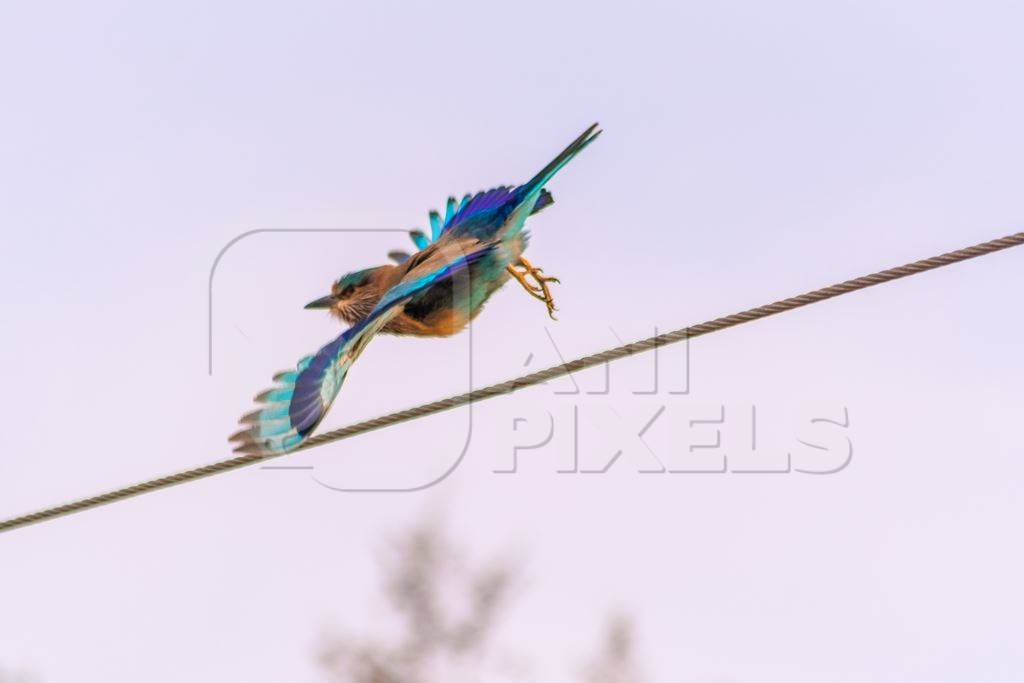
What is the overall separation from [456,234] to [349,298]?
648mm

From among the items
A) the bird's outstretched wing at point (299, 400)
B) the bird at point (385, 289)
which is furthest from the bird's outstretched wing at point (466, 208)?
the bird's outstretched wing at point (299, 400)

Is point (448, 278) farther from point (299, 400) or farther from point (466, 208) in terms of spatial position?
point (299, 400)

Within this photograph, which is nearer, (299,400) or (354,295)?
(299,400)

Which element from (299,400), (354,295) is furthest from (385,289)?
(299,400)

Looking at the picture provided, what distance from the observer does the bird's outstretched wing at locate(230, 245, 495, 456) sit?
16.0ft

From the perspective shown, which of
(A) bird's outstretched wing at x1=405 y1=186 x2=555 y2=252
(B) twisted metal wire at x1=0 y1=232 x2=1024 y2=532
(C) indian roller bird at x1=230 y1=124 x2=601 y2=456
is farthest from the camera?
(A) bird's outstretched wing at x1=405 y1=186 x2=555 y2=252

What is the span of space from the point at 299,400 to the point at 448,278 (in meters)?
1.41

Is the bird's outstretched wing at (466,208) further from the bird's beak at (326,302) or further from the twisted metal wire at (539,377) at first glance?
the twisted metal wire at (539,377)

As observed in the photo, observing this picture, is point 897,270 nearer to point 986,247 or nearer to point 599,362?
point 986,247

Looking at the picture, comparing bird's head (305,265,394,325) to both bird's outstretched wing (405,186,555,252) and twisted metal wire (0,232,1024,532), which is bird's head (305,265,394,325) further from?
twisted metal wire (0,232,1024,532)

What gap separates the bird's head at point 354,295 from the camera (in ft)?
22.7

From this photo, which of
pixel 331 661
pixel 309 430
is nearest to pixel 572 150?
pixel 309 430

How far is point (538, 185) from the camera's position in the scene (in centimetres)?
637

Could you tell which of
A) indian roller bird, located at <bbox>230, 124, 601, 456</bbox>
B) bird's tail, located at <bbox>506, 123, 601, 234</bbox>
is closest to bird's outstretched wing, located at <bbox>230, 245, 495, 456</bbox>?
indian roller bird, located at <bbox>230, 124, 601, 456</bbox>
